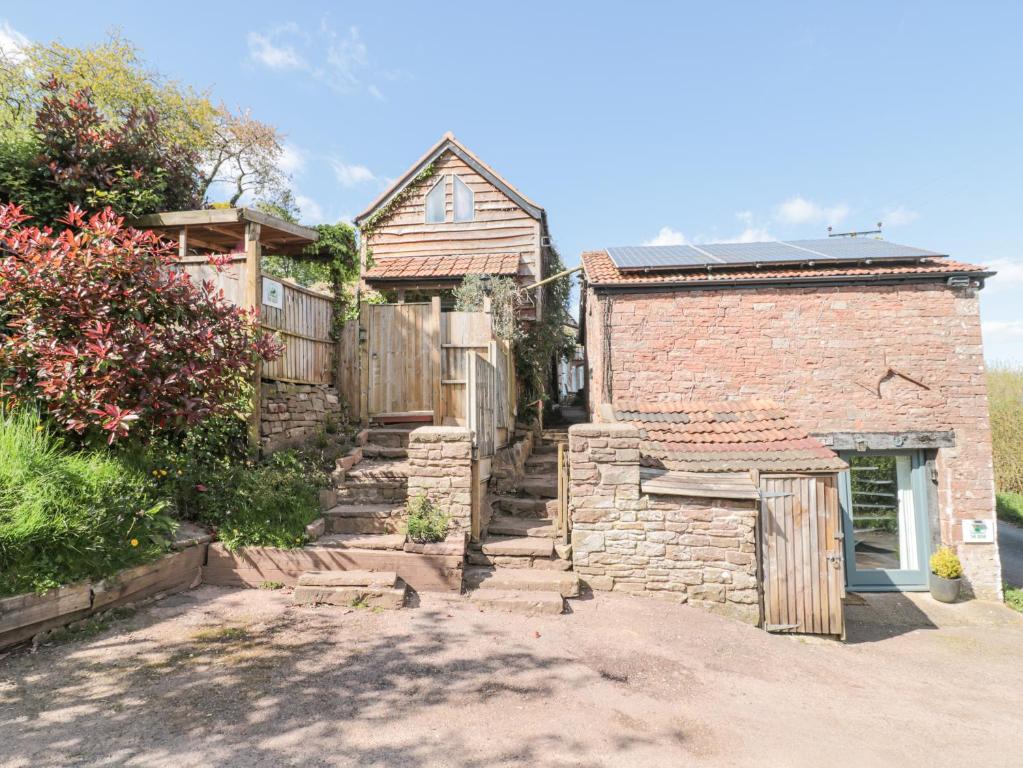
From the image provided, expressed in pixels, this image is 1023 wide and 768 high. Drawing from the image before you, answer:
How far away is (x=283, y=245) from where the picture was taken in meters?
8.66

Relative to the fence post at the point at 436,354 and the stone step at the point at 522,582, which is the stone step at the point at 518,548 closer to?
the stone step at the point at 522,582

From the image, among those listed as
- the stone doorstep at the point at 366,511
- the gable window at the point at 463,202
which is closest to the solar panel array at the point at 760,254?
the gable window at the point at 463,202

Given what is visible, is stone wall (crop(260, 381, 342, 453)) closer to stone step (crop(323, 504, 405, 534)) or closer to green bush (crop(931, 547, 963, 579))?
stone step (crop(323, 504, 405, 534))

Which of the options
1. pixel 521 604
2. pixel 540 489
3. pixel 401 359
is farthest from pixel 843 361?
pixel 401 359

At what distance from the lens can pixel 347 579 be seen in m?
5.30

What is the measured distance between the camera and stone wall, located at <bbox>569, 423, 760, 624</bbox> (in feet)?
19.5

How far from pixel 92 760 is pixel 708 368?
8.60 meters

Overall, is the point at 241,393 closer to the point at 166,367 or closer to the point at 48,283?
the point at 166,367

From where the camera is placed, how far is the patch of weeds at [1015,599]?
805 cm

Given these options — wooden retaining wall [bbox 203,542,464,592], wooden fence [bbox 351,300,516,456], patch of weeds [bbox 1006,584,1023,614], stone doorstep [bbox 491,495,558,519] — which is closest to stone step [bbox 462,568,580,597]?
wooden retaining wall [bbox 203,542,464,592]

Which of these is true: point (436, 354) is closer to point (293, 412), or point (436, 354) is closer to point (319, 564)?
point (293, 412)

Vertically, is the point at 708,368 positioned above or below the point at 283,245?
below

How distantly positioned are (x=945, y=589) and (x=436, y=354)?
9.34 meters

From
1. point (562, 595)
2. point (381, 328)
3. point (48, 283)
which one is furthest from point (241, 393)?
point (562, 595)
